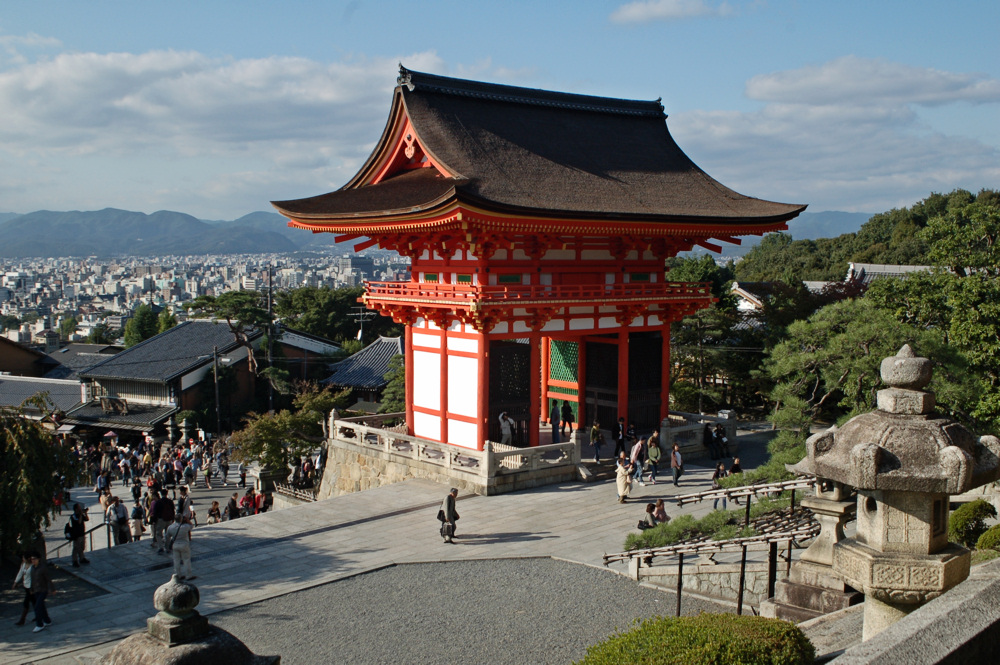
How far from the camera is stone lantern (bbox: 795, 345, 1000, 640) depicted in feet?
18.1

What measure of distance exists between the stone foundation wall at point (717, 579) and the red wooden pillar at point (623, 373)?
10.6 m

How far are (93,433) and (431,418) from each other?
30.9 meters

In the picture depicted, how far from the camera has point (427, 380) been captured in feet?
74.5

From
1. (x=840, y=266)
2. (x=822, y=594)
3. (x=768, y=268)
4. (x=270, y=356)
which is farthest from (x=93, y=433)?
(x=768, y=268)

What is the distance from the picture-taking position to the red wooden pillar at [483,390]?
68.0ft

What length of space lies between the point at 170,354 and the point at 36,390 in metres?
10.2

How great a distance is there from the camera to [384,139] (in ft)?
78.8

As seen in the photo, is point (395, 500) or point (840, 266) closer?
point (395, 500)

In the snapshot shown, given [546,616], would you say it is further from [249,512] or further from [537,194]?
[249,512]

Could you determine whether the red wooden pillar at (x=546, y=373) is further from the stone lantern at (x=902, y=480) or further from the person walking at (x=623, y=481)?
the stone lantern at (x=902, y=480)

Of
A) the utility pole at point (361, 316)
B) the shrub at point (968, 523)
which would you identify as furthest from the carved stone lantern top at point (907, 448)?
the utility pole at point (361, 316)

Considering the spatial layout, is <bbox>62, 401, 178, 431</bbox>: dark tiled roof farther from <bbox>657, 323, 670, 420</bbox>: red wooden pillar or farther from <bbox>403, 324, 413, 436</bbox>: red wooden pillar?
<bbox>657, 323, 670, 420</bbox>: red wooden pillar

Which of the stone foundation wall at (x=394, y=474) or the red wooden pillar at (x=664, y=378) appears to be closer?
the stone foundation wall at (x=394, y=474)

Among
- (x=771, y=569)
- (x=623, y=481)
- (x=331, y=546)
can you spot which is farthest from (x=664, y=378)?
(x=771, y=569)
